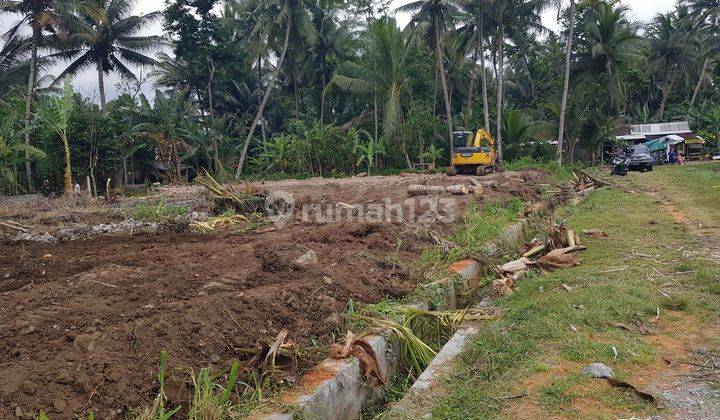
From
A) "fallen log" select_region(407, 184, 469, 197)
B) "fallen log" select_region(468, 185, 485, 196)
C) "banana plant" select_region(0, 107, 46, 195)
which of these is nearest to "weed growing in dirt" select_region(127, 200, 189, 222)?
"fallen log" select_region(407, 184, 469, 197)

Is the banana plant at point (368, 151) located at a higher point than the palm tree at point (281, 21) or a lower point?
lower

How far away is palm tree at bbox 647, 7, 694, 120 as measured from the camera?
3569 centimetres

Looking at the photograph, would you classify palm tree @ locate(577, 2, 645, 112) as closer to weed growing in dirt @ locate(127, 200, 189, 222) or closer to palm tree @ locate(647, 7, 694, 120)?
palm tree @ locate(647, 7, 694, 120)

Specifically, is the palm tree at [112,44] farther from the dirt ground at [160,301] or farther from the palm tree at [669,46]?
the palm tree at [669,46]

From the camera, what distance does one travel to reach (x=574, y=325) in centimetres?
405

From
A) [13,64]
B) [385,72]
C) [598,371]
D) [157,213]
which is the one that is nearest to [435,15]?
[385,72]

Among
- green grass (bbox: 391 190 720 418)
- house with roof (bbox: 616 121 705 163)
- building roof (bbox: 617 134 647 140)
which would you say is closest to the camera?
green grass (bbox: 391 190 720 418)

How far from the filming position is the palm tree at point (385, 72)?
2470 cm

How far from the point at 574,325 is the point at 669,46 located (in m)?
40.1

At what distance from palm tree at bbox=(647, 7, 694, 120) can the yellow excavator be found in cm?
2518

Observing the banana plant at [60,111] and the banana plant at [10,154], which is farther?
the banana plant at [10,154]

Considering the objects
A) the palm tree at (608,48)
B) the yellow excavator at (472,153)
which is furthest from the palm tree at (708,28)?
the yellow excavator at (472,153)

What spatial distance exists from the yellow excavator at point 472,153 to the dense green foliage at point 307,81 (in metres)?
6.08

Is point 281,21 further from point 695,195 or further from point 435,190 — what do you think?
point 695,195
